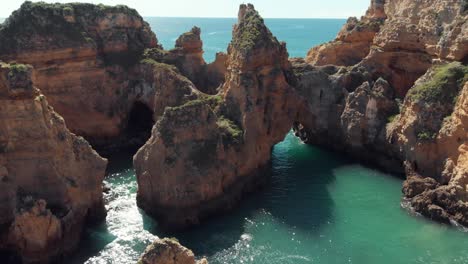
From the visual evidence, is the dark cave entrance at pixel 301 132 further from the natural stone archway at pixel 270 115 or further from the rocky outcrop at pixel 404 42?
the rocky outcrop at pixel 404 42

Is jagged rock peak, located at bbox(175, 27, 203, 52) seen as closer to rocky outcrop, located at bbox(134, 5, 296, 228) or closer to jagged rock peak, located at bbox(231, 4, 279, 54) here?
rocky outcrop, located at bbox(134, 5, 296, 228)

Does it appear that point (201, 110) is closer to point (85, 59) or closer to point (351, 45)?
point (85, 59)

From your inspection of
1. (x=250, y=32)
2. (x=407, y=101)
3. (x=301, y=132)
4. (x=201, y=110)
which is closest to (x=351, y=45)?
(x=301, y=132)

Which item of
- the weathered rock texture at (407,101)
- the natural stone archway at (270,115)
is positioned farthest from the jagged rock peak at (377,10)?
the weathered rock texture at (407,101)

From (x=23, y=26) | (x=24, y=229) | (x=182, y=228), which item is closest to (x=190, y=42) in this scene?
(x=23, y=26)

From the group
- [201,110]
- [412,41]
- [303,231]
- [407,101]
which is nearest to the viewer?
[303,231]

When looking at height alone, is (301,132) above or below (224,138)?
below

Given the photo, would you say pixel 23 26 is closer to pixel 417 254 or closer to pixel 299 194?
pixel 299 194
